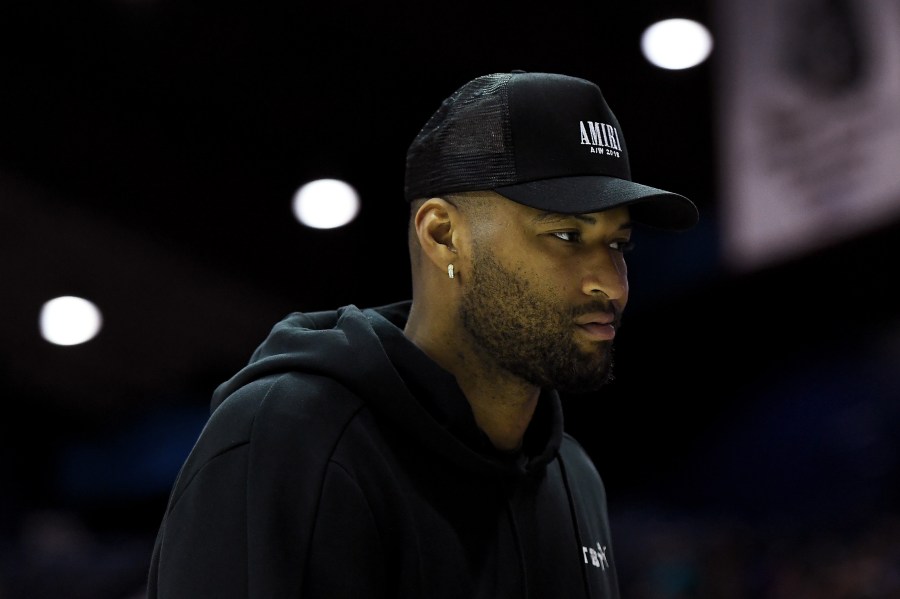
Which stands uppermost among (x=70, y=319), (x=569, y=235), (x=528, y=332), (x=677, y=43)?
(x=677, y=43)

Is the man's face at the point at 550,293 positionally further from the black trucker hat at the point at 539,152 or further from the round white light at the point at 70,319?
the round white light at the point at 70,319

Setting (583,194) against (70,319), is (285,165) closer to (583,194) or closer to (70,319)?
(70,319)

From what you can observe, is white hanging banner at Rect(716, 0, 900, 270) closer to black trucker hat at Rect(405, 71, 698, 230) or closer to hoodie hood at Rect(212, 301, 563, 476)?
black trucker hat at Rect(405, 71, 698, 230)

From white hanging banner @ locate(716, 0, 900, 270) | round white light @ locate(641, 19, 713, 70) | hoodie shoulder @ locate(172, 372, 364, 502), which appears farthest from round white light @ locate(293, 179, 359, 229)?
hoodie shoulder @ locate(172, 372, 364, 502)

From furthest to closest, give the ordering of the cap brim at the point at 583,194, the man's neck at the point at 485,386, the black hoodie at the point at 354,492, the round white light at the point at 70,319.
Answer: the round white light at the point at 70,319 → the man's neck at the point at 485,386 → the cap brim at the point at 583,194 → the black hoodie at the point at 354,492

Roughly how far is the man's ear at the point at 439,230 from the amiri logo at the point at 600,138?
7.3 inches

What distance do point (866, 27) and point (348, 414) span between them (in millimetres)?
2792

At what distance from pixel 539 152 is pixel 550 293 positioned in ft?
0.57

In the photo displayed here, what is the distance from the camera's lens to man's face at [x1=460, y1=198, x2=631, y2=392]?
4.59 feet

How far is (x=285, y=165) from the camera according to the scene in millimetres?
5145

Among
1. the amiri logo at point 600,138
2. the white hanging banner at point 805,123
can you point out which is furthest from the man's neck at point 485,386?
the white hanging banner at point 805,123

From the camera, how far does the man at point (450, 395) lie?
1.23 m

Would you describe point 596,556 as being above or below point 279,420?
below

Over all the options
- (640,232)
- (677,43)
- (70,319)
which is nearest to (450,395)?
(677,43)
